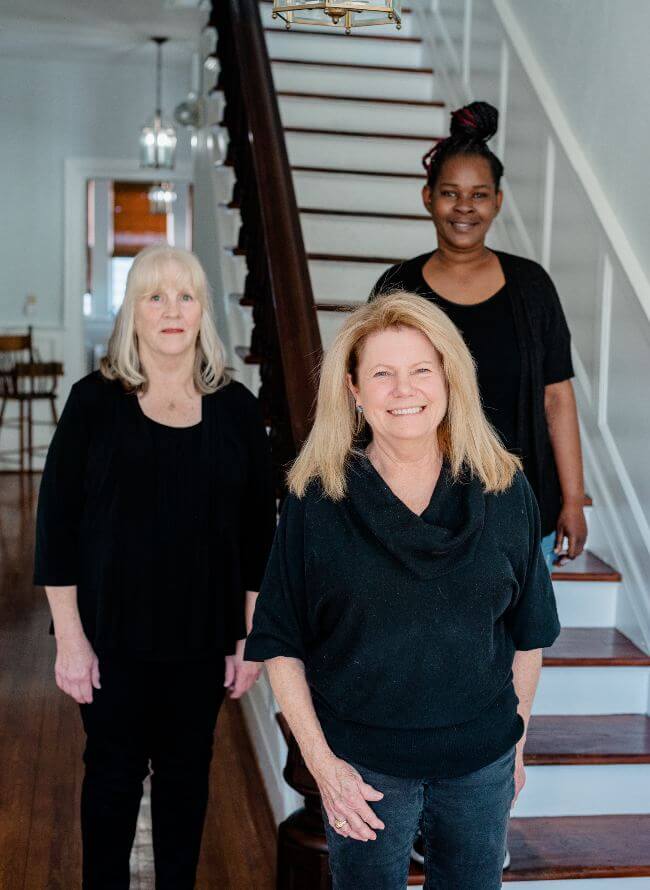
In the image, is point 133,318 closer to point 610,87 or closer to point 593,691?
point 593,691

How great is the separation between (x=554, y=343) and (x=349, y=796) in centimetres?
116

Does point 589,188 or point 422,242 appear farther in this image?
point 422,242

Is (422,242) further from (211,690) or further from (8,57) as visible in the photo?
(8,57)

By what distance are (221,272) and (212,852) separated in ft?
7.59

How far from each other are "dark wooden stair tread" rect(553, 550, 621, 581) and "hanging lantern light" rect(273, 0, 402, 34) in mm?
1904

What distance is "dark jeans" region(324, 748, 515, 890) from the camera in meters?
1.69

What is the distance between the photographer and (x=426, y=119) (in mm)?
5246

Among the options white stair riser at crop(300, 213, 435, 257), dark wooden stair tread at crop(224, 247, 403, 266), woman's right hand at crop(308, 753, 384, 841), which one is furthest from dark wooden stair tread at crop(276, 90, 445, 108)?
woman's right hand at crop(308, 753, 384, 841)

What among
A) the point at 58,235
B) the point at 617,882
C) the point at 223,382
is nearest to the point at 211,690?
the point at 223,382

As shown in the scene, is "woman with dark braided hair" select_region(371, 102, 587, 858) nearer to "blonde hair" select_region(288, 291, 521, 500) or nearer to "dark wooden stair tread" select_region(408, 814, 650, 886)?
"blonde hair" select_region(288, 291, 521, 500)

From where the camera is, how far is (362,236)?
4676mm

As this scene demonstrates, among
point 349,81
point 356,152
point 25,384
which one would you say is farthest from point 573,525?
point 25,384

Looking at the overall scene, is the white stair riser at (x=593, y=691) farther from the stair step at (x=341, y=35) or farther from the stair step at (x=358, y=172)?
the stair step at (x=341, y=35)

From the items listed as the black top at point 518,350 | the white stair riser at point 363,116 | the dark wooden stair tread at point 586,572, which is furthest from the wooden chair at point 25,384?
the black top at point 518,350
